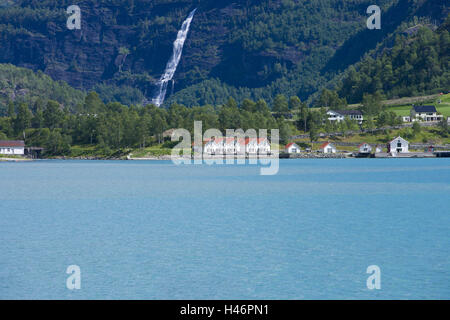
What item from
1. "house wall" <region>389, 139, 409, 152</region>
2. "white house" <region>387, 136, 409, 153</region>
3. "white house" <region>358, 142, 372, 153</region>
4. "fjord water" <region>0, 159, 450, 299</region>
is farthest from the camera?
"white house" <region>358, 142, 372, 153</region>

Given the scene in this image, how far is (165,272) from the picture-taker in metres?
35.1

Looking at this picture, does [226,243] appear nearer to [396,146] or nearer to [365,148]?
[396,146]

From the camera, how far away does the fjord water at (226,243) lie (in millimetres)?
32281

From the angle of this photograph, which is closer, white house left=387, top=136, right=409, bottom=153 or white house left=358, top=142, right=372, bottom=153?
white house left=387, top=136, right=409, bottom=153

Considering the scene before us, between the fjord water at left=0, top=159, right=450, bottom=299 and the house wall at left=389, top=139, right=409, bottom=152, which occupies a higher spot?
the house wall at left=389, top=139, right=409, bottom=152

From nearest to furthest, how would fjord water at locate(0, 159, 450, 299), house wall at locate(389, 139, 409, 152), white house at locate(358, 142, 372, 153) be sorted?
fjord water at locate(0, 159, 450, 299) → house wall at locate(389, 139, 409, 152) → white house at locate(358, 142, 372, 153)

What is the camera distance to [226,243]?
1724 inches

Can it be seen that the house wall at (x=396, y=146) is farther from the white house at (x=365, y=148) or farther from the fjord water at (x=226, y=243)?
the fjord water at (x=226, y=243)

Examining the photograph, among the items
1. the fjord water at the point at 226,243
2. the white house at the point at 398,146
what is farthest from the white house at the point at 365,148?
the fjord water at the point at 226,243

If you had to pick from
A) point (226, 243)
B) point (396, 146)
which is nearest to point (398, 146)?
point (396, 146)

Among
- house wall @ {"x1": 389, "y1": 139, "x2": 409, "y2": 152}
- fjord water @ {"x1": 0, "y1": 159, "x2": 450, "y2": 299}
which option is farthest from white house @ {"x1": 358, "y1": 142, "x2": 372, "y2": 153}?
fjord water @ {"x1": 0, "y1": 159, "x2": 450, "y2": 299}

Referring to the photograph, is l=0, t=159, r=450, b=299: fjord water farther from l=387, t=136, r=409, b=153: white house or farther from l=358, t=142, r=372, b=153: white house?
l=358, t=142, r=372, b=153: white house

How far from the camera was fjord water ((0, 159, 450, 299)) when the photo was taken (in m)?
32.3

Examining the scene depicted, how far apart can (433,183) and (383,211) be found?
3566 centimetres
